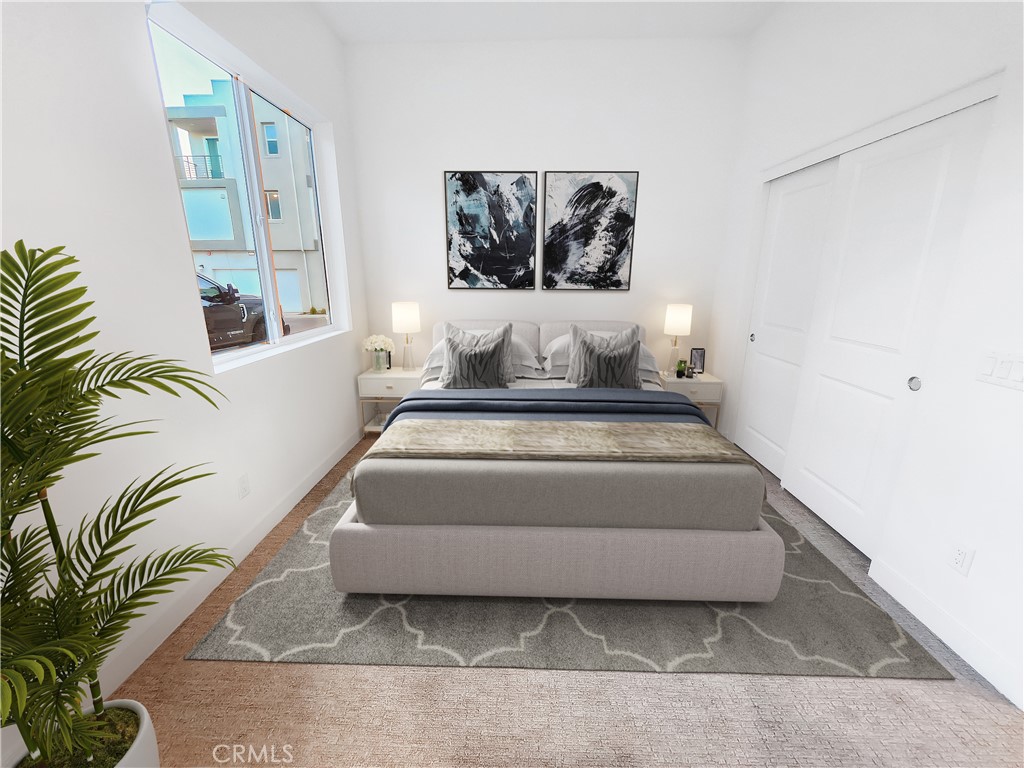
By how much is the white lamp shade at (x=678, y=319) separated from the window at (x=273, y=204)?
2.80 m

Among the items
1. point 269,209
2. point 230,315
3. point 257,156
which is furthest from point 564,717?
point 257,156

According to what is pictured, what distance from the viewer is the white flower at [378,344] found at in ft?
11.5

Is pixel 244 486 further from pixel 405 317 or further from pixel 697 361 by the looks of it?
pixel 697 361

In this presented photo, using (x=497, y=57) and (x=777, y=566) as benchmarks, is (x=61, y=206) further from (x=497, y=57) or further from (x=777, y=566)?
(x=497, y=57)

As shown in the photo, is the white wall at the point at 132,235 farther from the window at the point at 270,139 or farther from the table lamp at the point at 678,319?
the table lamp at the point at 678,319

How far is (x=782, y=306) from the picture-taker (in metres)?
2.82

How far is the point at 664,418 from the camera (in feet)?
7.59

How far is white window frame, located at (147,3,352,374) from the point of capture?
72.7 inches

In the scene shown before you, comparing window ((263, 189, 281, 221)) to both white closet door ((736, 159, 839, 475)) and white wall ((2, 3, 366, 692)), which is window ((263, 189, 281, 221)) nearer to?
white wall ((2, 3, 366, 692))

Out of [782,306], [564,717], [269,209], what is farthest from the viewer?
[782,306]

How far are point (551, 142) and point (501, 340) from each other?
1.64 metres

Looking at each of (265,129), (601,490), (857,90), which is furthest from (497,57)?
(601,490)

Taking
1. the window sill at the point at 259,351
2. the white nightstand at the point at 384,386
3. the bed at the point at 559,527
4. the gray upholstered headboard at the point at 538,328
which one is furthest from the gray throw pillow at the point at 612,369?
the window sill at the point at 259,351

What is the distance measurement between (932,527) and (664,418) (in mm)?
1097
